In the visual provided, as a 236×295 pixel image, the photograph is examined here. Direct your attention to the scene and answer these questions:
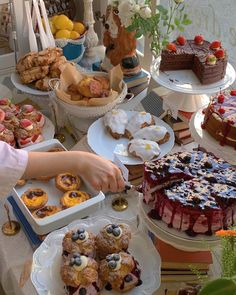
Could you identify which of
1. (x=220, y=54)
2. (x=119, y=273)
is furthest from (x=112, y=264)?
(x=220, y=54)

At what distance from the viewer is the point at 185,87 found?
1.45 m

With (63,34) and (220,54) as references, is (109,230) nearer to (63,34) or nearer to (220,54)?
(220,54)

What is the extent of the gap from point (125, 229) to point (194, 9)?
1.09 m

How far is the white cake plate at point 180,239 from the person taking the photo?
1.01m

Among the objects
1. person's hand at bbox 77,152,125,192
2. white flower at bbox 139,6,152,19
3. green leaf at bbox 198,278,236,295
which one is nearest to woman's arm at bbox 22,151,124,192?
person's hand at bbox 77,152,125,192

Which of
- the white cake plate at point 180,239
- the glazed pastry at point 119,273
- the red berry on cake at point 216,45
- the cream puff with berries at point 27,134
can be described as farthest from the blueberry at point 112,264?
the red berry on cake at point 216,45

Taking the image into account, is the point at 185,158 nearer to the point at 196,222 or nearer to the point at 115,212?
the point at 196,222

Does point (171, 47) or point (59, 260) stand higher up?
point (171, 47)

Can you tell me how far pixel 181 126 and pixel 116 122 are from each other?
210 mm

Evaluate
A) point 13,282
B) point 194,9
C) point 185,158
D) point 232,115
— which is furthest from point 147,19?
point 13,282

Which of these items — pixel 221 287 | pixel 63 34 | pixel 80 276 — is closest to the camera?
pixel 221 287

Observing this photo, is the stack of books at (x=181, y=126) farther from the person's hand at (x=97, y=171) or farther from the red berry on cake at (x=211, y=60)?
the person's hand at (x=97, y=171)

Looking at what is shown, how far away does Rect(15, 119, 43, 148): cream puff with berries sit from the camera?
146cm

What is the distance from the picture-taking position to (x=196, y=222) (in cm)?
100
